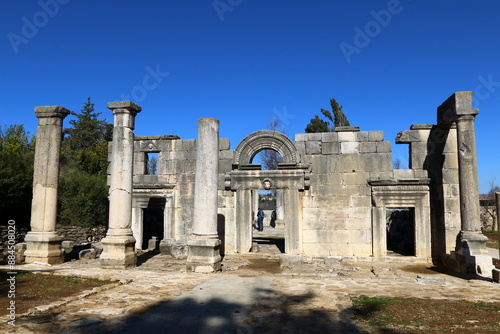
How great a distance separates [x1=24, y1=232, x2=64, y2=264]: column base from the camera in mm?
11031

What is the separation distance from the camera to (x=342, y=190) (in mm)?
13203

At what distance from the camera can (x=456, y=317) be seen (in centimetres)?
556

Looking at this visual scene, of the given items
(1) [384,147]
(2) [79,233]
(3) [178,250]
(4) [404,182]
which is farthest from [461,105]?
(2) [79,233]

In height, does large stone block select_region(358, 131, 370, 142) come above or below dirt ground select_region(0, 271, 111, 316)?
above

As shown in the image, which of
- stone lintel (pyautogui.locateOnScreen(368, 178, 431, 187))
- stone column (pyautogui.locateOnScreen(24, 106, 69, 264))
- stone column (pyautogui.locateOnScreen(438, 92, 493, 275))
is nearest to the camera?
stone column (pyautogui.locateOnScreen(438, 92, 493, 275))

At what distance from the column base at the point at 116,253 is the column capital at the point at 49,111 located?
4410mm

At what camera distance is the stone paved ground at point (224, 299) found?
5.06 meters

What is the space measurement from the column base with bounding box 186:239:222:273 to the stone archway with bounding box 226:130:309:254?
3.73 meters

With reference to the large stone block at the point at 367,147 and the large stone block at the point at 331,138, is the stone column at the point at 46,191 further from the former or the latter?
the large stone block at the point at 367,147

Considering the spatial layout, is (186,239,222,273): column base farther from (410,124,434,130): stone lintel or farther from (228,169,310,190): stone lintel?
(410,124,434,130): stone lintel

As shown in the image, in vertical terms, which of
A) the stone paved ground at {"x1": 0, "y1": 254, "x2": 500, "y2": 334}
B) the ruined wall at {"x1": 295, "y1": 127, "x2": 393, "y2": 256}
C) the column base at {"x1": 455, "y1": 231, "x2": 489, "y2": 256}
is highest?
the ruined wall at {"x1": 295, "y1": 127, "x2": 393, "y2": 256}

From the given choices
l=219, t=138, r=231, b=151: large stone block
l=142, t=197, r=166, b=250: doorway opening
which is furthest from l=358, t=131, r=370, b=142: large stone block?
l=142, t=197, r=166, b=250: doorway opening

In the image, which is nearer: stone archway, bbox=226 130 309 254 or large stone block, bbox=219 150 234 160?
stone archway, bbox=226 130 309 254

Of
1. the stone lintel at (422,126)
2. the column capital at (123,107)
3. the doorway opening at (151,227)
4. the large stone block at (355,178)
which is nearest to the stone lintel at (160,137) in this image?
the column capital at (123,107)
